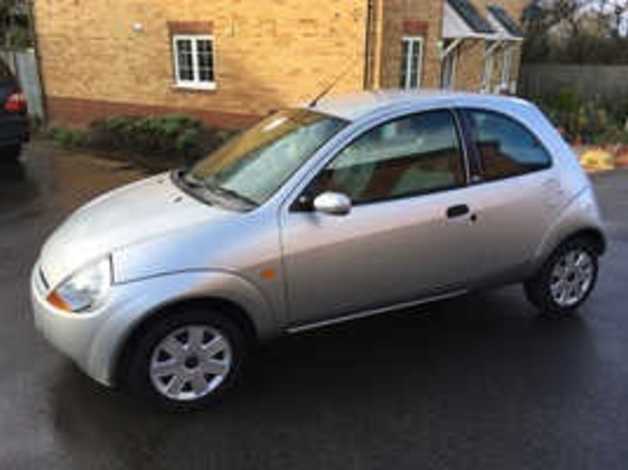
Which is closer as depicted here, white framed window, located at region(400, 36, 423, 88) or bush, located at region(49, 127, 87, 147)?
white framed window, located at region(400, 36, 423, 88)

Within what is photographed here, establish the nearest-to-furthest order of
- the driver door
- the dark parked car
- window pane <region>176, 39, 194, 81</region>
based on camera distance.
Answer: the driver door < the dark parked car < window pane <region>176, 39, 194, 81</region>

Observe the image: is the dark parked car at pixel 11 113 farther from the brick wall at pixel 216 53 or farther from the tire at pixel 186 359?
the tire at pixel 186 359

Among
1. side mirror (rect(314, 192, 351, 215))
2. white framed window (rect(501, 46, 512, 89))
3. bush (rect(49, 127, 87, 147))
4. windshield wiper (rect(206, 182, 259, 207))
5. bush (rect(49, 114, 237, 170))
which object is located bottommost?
bush (rect(49, 127, 87, 147))

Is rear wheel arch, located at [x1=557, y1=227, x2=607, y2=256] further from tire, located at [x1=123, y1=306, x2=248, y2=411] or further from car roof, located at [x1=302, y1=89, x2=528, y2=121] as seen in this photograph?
tire, located at [x1=123, y1=306, x2=248, y2=411]

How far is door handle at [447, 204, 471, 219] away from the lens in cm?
363

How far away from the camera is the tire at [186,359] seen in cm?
307

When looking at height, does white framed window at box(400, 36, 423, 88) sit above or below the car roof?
below

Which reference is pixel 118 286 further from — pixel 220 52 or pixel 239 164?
pixel 220 52

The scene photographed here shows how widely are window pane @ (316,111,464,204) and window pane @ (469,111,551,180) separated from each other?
207 millimetres

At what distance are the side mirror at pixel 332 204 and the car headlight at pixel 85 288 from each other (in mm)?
1152

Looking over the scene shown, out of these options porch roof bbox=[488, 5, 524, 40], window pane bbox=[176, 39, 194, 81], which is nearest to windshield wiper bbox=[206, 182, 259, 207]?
window pane bbox=[176, 39, 194, 81]

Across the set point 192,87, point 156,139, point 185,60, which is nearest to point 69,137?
point 156,139

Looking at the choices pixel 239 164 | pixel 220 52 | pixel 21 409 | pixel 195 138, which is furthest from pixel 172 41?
pixel 21 409

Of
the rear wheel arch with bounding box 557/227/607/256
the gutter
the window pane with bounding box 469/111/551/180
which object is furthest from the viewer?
the gutter
